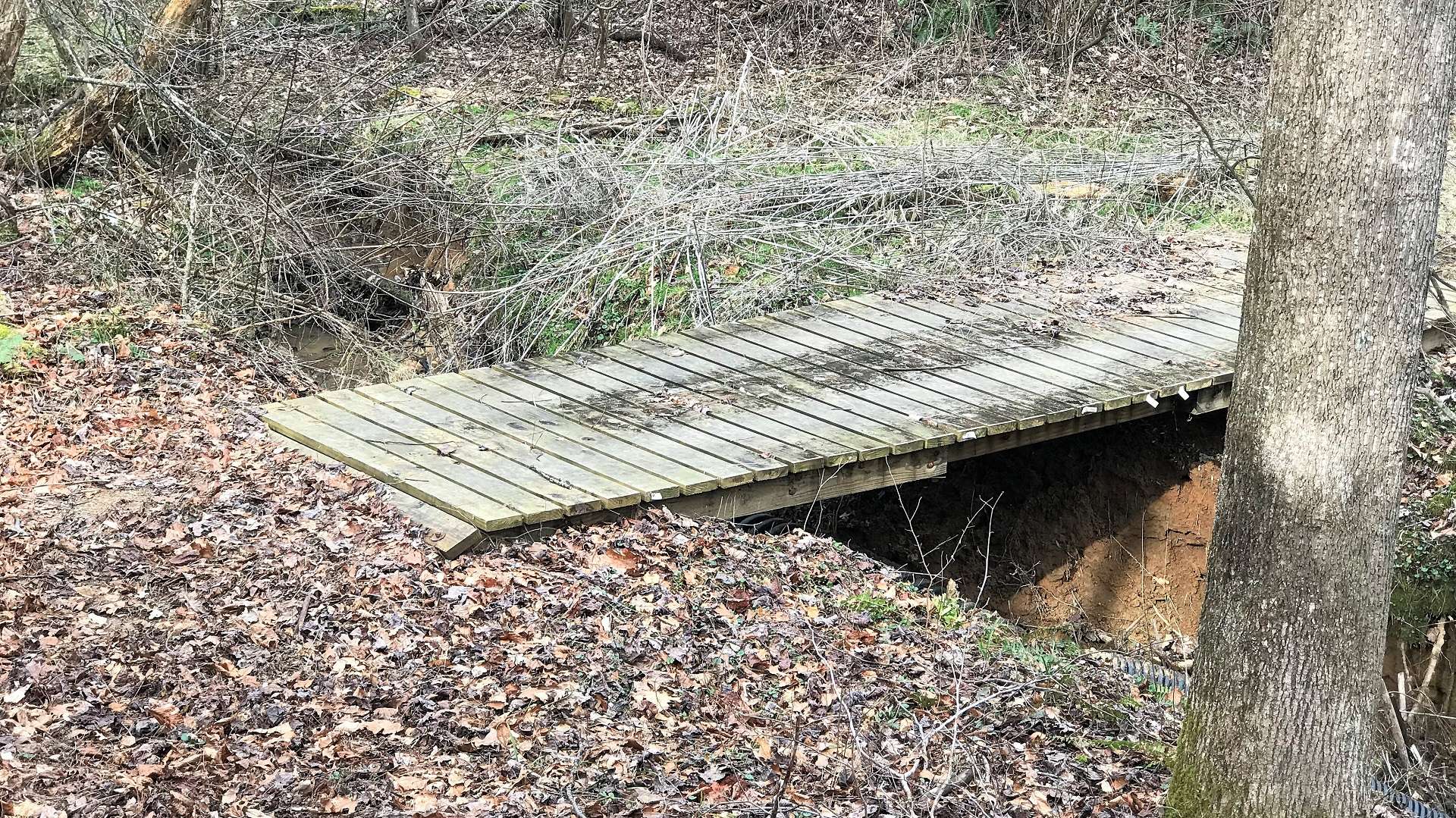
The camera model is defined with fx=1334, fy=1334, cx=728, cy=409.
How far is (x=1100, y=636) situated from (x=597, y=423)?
2975 mm

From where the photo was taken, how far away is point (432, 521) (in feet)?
17.2

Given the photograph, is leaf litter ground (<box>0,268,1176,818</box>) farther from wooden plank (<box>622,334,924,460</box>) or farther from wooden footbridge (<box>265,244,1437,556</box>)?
wooden plank (<box>622,334,924,460</box>)

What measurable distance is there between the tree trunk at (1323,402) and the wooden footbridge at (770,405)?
2389 mm

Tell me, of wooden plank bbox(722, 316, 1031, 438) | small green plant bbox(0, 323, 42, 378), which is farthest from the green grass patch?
small green plant bbox(0, 323, 42, 378)

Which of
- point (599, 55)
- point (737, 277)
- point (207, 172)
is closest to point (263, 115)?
point (207, 172)

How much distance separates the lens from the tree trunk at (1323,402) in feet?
11.1

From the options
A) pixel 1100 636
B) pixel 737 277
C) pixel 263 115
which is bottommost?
pixel 1100 636

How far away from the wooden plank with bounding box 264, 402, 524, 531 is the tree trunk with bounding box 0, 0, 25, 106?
402cm

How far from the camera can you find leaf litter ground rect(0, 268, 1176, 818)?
12.7 feet

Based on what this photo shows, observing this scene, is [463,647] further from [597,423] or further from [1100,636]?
[1100,636]

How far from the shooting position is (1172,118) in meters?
12.2

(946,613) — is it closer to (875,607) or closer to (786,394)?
(875,607)

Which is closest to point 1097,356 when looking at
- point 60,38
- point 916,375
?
point 916,375

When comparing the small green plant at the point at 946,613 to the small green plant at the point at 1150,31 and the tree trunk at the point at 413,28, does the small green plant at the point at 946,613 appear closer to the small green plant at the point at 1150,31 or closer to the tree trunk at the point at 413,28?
the tree trunk at the point at 413,28
